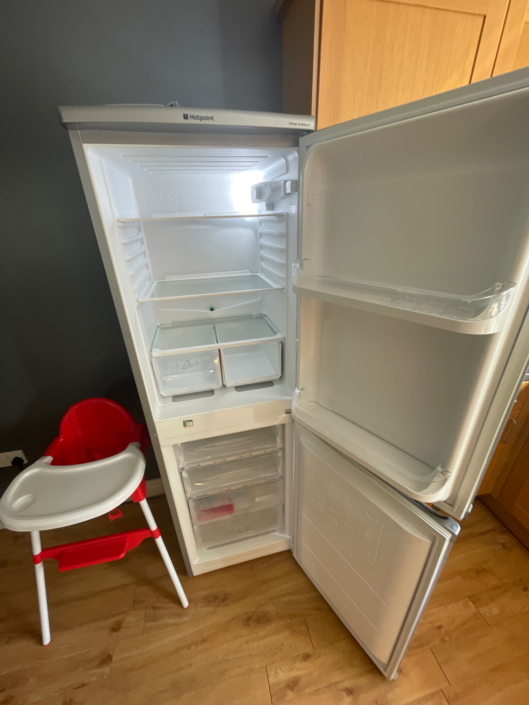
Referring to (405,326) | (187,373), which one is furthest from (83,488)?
(405,326)

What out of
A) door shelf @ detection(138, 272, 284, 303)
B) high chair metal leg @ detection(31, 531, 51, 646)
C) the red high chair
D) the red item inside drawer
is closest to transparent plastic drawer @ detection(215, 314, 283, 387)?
door shelf @ detection(138, 272, 284, 303)

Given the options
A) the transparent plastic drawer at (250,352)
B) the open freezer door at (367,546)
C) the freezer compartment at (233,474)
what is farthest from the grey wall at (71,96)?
the open freezer door at (367,546)

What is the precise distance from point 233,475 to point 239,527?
33 cm

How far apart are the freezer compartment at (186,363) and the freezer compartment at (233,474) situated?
379mm

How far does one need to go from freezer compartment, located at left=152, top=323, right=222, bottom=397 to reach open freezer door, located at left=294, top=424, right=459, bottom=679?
0.42 m

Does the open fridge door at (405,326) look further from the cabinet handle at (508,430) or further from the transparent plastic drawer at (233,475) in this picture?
the cabinet handle at (508,430)

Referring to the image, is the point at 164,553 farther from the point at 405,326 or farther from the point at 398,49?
the point at 398,49

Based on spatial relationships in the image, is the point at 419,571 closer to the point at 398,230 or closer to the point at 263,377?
the point at 263,377

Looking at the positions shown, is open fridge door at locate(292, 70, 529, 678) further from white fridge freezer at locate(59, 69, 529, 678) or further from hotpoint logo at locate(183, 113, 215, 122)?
hotpoint logo at locate(183, 113, 215, 122)

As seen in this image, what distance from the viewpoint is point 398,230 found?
2.37 feet

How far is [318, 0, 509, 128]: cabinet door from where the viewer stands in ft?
2.59

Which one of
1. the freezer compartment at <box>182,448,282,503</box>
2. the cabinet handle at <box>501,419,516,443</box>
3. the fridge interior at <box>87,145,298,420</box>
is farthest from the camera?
the cabinet handle at <box>501,419,516,443</box>

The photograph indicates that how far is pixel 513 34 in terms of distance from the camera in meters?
0.84

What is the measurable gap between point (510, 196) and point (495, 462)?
148cm
